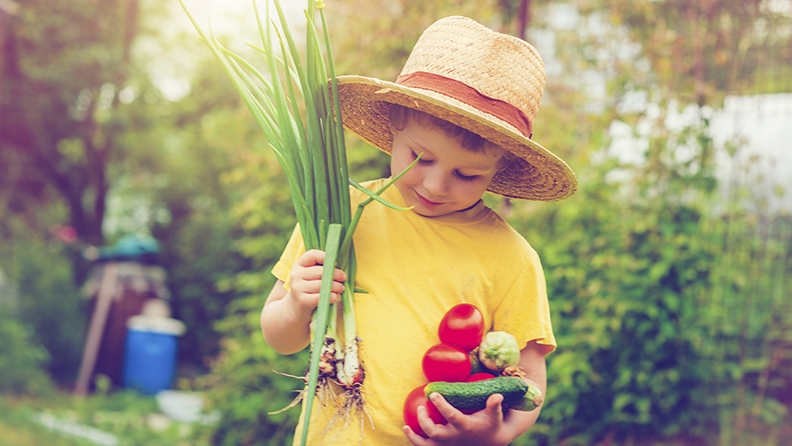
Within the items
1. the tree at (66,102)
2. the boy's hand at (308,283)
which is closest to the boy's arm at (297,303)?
the boy's hand at (308,283)

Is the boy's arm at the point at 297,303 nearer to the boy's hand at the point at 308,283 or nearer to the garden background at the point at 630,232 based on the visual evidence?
the boy's hand at the point at 308,283

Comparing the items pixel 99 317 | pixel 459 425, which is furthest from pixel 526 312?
pixel 99 317

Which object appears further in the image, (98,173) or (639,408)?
(98,173)

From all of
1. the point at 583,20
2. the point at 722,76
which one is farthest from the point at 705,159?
the point at 583,20

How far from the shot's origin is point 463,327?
142 centimetres

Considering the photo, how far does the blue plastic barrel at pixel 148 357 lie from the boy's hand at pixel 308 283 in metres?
6.12

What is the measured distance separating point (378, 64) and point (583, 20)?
1425 mm

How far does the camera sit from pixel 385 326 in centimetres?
150

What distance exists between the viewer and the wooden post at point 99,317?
6941 mm

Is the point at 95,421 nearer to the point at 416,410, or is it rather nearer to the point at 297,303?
the point at 297,303

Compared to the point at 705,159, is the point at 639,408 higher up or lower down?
lower down

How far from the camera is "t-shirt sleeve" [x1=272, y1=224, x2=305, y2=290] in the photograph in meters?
1.58

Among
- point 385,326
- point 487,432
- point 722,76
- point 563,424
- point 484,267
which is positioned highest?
point 722,76

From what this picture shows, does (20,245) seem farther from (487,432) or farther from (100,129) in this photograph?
(487,432)
